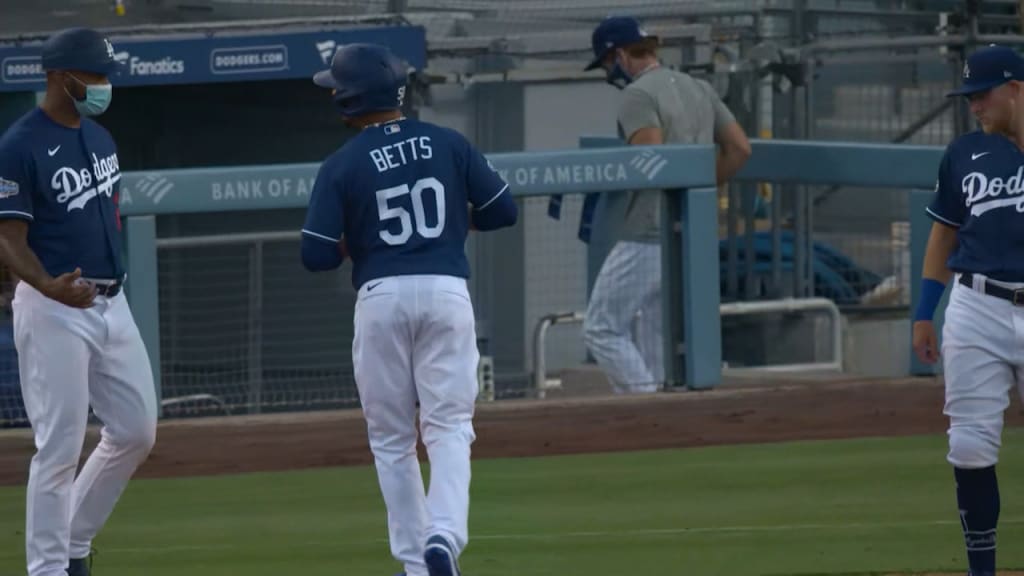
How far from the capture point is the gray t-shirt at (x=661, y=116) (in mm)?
9844

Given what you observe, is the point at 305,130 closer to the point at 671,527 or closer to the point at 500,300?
the point at 500,300

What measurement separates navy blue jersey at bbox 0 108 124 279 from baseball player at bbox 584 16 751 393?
445cm

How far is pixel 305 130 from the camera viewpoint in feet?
43.5

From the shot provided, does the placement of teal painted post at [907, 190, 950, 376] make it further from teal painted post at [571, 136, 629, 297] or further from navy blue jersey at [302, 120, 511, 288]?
navy blue jersey at [302, 120, 511, 288]

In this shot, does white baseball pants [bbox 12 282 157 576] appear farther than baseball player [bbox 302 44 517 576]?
Yes

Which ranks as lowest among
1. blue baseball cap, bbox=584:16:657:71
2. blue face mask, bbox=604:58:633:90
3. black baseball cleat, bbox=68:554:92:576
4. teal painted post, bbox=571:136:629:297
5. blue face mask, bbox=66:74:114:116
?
black baseball cleat, bbox=68:554:92:576

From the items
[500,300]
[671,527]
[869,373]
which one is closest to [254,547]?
[671,527]

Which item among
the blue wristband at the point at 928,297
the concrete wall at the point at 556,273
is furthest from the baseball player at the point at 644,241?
the blue wristband at the point at 928,297

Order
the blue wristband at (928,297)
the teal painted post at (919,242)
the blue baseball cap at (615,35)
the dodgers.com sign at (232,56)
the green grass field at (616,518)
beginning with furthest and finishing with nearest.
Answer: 1. the dodgers.com sign at (232,56)
2. the teal painted post at (919,242)
3. the blue baseball cap at (615,35)
4. the green grass field at (616,518)
5. the blue wristband at (928,297)

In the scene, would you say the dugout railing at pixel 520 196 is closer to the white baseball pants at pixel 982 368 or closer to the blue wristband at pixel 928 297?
the blue wristband at pixel 928 297

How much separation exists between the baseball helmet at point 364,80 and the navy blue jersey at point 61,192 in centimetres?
84

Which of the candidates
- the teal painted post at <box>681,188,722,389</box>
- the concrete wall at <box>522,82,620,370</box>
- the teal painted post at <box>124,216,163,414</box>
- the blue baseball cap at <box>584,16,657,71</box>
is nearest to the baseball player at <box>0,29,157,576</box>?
the teal painted post at <box>124,216,163,414</box>

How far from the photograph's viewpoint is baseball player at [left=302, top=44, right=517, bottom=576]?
5.45 meters

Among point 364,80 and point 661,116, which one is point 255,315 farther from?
point 364,80
